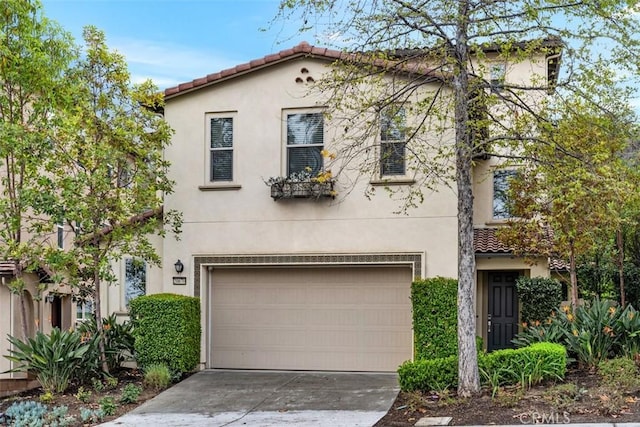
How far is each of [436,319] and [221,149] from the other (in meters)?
5.66

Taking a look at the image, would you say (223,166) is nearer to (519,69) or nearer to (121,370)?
(121,370)

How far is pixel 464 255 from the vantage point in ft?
35.6

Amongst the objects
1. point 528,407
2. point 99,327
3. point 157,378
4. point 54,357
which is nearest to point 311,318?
point 157,378

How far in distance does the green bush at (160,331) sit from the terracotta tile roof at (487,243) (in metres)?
6.60

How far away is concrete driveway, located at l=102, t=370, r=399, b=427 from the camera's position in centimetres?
1046

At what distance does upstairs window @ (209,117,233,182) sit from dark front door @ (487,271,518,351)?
6.92 m

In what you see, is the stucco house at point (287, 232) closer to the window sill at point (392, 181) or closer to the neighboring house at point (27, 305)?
the window sill at point (392, 181)

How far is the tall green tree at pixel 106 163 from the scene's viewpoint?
13.0 meters

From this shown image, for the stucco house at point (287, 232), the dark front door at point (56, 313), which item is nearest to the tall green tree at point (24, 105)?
the stucco house at point (287, 232)

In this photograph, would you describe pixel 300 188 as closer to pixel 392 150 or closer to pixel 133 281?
pixel 392 150

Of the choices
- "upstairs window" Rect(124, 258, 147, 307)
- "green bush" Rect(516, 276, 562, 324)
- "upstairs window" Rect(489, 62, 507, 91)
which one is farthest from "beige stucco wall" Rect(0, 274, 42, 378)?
"green bush" Rect(516, 276, 562, 324)

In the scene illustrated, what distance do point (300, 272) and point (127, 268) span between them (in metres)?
4.50

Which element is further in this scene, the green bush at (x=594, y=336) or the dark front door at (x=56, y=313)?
the dark front door at (x=56, y=313)

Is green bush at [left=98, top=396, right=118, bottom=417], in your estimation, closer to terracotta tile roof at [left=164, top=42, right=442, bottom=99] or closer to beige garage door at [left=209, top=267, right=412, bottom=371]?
beige garage door at [left=209, top=267, right=412, bottom=371]
